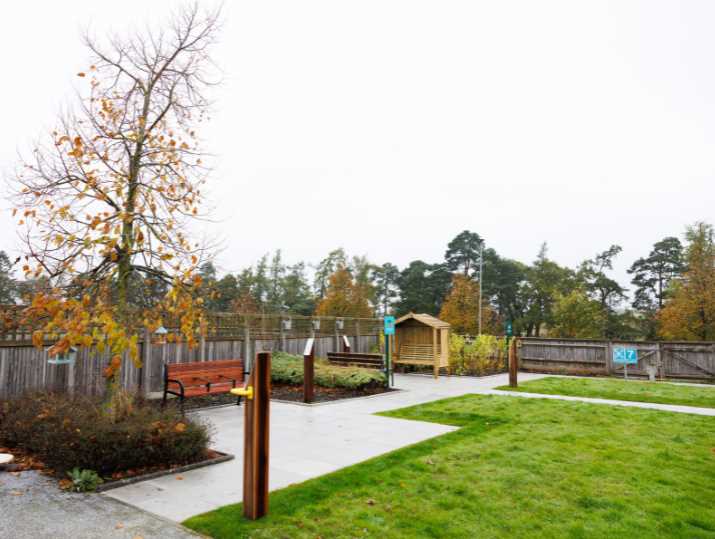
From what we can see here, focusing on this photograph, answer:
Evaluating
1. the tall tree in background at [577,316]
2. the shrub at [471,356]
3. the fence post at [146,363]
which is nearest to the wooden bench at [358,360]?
the shrub at [471,356]

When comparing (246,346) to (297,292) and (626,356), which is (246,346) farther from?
(297,292)

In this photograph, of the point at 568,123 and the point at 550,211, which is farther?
the point at 550,211

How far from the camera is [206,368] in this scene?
30.4ft

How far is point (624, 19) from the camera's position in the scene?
32.9 feet

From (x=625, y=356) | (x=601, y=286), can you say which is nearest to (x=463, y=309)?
(x=601, y=286)

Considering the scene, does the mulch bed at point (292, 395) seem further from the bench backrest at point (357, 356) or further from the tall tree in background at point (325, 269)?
the tall tree in background at point (325, 269)

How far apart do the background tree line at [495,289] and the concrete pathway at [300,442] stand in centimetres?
2199

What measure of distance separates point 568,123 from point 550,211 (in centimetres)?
2629

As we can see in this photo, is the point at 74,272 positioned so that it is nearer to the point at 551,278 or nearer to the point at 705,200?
the point at 705,200

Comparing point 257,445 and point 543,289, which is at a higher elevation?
point 543,289

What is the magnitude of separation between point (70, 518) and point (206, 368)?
5.47 metres

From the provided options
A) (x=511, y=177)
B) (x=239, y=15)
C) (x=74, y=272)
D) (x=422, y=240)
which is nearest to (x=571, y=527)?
(x=74, y=272)

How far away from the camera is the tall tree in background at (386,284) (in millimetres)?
59406

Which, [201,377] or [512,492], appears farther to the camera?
[201,377]
